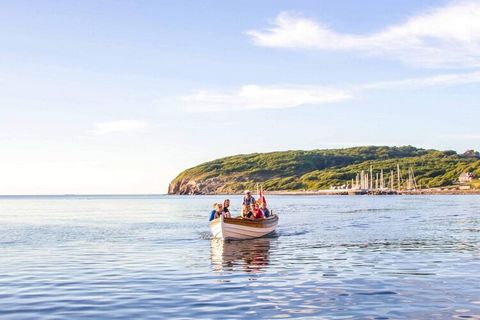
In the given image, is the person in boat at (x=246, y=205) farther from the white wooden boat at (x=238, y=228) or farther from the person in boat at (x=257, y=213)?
the white wooden boat at (x=238, y=228)

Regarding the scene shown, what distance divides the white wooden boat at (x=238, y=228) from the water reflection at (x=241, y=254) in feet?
2.25

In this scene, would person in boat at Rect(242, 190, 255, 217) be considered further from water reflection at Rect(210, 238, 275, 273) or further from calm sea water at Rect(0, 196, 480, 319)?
calm sea water at Rect(0, 196, 480, 319)

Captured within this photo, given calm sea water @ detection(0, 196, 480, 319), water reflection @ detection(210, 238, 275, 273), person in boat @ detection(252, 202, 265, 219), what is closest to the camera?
calm sea water @ detection(0, 196, 480, 319)

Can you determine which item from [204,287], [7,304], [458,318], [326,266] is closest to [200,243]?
[326,266]

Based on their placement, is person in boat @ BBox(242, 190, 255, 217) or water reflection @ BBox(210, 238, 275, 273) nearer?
water reflection @ BBox(210, 238, 275, 273)

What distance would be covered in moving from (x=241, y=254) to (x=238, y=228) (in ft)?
32.0

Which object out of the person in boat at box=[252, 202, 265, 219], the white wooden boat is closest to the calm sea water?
the white wooden boat

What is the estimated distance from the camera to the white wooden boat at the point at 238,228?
44.5m

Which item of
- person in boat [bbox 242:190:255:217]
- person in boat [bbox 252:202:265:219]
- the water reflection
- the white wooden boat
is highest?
person in boat [bbox 242:190:255:217]

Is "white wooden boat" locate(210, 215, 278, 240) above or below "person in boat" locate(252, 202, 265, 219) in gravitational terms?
below

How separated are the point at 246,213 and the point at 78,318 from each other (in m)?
30.4

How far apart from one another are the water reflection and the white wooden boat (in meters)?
0.69

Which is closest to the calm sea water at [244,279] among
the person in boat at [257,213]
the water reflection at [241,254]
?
the water reflection at [241,254]

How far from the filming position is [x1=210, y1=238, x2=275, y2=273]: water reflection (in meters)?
29.2
